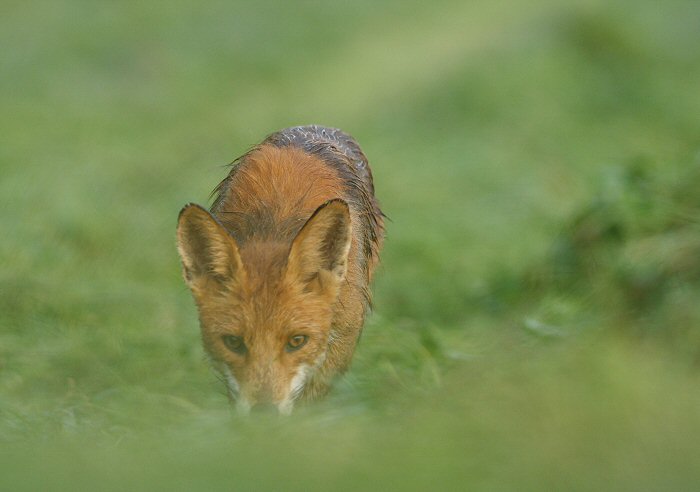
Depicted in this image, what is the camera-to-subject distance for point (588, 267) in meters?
7.37

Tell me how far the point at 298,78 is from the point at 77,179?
6817 millimetres

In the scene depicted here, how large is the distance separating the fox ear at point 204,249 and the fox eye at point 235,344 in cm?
30

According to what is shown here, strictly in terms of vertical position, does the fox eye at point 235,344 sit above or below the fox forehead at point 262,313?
below

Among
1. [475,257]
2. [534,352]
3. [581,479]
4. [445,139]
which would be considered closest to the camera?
[581,479]

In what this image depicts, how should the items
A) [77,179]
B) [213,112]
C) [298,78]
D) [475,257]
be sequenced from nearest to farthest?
[475,257], [77,179], [213,112], [298,78]

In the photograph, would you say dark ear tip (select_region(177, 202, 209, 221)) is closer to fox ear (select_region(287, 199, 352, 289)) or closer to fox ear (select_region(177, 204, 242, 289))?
fox ear (select_region(177, 204, 242, 289))

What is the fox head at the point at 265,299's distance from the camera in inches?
216

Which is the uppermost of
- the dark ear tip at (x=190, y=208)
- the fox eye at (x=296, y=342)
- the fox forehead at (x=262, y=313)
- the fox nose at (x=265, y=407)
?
the dark ear tip at (x=190, y=208)

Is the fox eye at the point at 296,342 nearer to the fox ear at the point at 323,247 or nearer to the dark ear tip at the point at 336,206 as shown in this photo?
the fox ear at the point at 323,247

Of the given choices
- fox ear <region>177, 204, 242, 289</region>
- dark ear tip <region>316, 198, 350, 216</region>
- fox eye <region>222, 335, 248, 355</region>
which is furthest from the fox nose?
dark ear tip <region>316, 198, 350, 216</region>

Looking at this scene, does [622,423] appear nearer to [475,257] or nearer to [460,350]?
[460,350]

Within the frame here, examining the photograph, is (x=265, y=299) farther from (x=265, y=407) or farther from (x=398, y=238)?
(x=398, y=238)

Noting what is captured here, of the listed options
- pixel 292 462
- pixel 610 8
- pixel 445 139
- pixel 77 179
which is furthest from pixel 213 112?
pixel 292 462

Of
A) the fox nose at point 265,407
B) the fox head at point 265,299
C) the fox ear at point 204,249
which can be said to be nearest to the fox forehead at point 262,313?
the fox head at point 265,299
